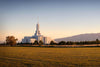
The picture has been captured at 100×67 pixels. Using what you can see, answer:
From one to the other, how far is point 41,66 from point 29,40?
17899 centimetres

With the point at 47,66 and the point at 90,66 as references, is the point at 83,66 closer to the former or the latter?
the point at 90,66

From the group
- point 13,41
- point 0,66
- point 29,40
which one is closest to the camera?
point 0,66

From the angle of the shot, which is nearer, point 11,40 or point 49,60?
point 49,60

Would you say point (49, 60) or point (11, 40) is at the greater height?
point (11, 40)

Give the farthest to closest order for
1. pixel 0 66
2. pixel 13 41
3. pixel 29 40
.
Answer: pixel 29 40
pixel 13 41
pixel 0 66

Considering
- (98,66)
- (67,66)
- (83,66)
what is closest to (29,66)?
(67,66)

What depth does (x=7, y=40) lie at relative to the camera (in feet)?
408

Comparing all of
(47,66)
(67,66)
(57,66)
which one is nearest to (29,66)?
(47,66)

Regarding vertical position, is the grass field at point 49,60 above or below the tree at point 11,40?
below

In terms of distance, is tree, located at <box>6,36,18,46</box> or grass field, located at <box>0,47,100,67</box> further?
tree, located at <box>6,36,18,46</box>

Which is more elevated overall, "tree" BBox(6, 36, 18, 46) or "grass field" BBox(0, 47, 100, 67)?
"tree" BBox(6, 36, 18, 46)

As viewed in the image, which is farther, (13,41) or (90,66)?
(13,41)

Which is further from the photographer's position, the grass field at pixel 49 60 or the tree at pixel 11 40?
the tree at pixel 11 40

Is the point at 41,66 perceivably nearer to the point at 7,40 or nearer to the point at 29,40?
the point at 7,40
